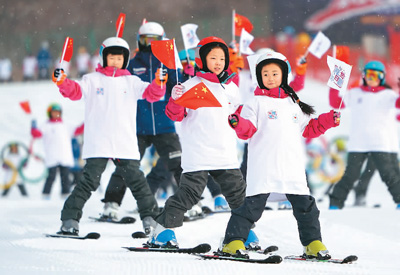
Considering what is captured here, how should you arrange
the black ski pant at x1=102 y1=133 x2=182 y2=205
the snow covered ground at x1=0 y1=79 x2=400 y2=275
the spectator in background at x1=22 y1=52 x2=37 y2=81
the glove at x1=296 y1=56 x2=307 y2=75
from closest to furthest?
the snow covered ground at x1=0 y1=79 x2=400 y2=275 → the glove at x1=296 y1=56 x2=307 y2=75 → the black ski pant at x1=102 y1=133 x2=182 y2=205 → the spectator in background at x1=22 y1=52 x2=37 y2=81

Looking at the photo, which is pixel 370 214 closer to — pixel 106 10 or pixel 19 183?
pixel 19 183

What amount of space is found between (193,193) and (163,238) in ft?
1.16

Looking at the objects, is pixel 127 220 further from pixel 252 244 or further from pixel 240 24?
pixel 240 24

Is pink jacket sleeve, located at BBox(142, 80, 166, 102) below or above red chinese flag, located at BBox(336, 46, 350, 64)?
below

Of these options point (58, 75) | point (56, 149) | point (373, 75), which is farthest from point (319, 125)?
point (56, 149)

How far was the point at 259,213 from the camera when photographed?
4.79 meters

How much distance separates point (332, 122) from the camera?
15.5ft

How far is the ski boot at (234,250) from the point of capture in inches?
184

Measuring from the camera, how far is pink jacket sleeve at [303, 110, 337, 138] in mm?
4727

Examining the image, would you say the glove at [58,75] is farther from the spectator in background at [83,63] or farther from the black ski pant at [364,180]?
the spectator in background at [83,63]

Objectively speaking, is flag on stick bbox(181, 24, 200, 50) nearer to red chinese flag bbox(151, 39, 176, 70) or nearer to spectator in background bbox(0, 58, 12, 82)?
red chinese flag bbox(151, 39, 176, 70)

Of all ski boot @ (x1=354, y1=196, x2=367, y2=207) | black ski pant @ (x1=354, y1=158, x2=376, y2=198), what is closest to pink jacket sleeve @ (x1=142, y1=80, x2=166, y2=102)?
black ski pant @ (x1=354, y1=158, x2=376, y2=198)

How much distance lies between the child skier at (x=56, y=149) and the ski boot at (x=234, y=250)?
6.82m

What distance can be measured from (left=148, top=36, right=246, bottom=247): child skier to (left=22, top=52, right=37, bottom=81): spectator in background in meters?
22.0
